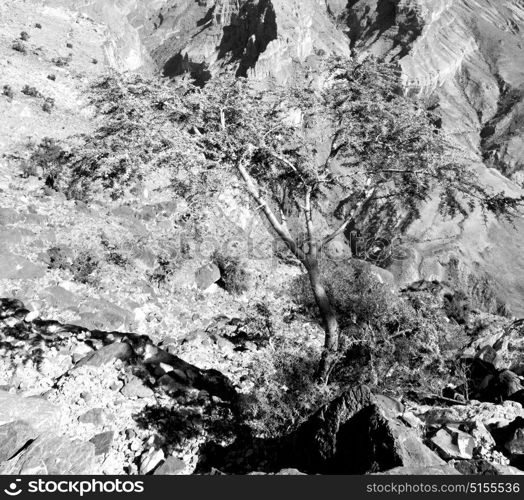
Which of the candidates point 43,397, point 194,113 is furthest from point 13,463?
point 194,113

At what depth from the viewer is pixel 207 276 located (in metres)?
14.6

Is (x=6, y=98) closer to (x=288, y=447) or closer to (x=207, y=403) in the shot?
(x=207, y=403)

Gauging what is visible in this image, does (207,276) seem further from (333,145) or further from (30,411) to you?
(30,411)

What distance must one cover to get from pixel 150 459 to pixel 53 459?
55.9 inches

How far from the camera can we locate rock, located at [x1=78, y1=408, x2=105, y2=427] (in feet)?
24.2

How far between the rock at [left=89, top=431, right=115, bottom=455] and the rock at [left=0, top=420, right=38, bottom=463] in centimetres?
89

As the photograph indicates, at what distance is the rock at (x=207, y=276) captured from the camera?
14.4 m

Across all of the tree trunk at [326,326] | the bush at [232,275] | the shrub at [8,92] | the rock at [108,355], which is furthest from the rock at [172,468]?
the shrub at [8,92]

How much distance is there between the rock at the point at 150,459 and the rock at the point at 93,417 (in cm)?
112

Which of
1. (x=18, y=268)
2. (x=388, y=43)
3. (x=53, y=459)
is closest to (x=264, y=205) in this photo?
(x=53, y=459)

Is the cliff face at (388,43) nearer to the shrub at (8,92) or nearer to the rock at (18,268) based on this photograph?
the shrub at (8,92)

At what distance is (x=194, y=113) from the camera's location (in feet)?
35.6

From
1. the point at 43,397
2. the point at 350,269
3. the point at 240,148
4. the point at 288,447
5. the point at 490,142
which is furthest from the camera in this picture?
the point at 490,142

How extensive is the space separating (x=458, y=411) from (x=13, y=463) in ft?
23.7
